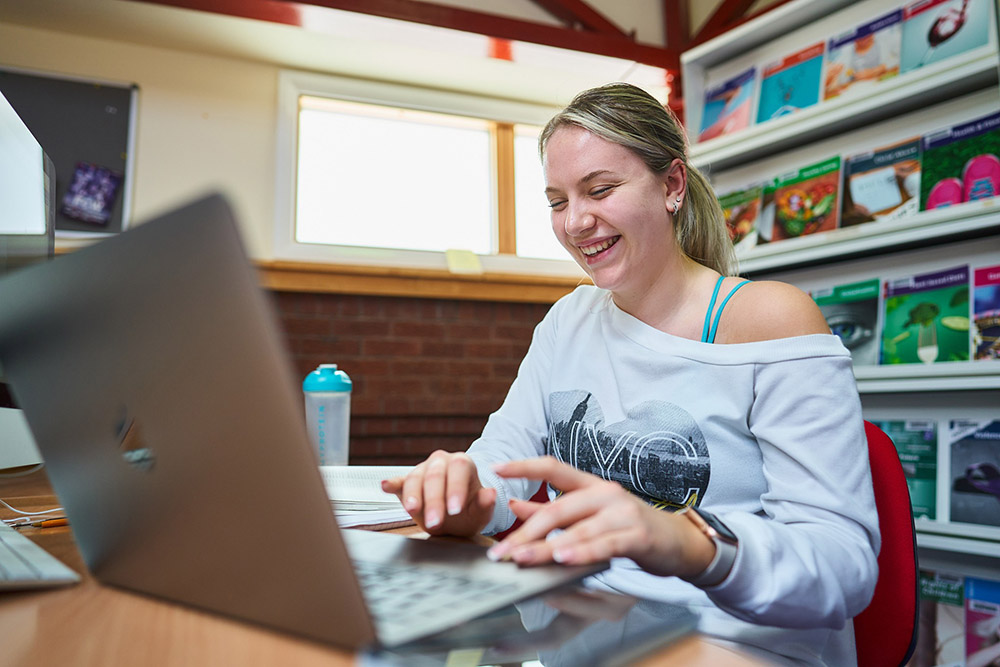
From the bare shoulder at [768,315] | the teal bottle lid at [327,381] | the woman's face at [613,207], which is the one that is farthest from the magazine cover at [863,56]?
the teal bottle lid at [327,381]

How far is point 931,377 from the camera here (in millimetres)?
1795

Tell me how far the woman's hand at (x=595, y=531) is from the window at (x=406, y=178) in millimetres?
2611

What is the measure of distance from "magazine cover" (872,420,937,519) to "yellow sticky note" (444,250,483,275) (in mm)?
1751

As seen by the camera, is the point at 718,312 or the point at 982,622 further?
the point at 982,622

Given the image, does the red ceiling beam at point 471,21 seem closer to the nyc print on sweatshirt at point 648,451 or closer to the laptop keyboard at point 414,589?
the nyc print on sweatshirt at point 648,451

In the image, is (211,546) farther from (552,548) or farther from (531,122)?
(531,122)

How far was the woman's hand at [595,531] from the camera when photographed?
1.50 feet

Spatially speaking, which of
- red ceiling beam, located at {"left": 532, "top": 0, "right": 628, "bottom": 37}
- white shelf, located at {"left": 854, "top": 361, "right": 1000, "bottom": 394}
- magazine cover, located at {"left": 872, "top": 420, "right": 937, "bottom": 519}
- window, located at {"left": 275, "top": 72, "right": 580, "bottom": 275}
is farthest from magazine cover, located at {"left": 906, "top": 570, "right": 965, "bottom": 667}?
red ceiling beam, located at {"left": 532, "top": 0, "right": 628, "bottom": 37}


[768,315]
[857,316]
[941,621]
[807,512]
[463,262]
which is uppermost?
[463,262]

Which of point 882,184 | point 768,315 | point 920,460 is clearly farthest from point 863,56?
point 768,315

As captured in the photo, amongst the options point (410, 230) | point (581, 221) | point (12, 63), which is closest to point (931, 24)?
point (581, 221)

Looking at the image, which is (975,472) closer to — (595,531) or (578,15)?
(595,531)

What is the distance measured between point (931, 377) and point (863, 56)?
980 millimetres

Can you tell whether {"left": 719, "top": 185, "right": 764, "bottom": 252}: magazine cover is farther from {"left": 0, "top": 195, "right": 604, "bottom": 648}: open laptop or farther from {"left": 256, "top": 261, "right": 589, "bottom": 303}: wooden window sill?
{"left": 0, "top": 195, "right": 604, "bottom": 648}: open laptop
